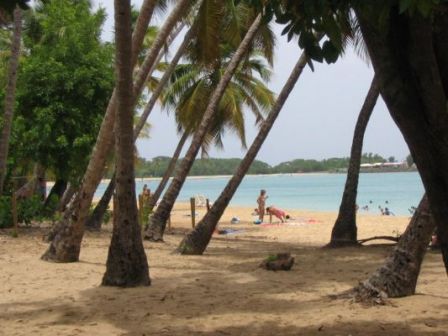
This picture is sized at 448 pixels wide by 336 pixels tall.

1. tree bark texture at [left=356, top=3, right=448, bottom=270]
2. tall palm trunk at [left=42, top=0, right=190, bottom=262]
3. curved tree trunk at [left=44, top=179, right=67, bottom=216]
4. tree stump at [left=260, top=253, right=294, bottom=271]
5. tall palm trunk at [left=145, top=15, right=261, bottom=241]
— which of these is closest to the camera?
tree bark texture at [left=356, top=3, right=448, bottom=270]

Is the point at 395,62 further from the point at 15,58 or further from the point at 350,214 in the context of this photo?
the point at 15,58

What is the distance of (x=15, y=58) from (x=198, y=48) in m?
4.51

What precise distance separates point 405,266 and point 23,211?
36.6 ft

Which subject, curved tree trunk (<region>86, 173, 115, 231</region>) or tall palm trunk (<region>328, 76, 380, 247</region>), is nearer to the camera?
tall palm trunk (<region>328, 76, 380, 247</region>)

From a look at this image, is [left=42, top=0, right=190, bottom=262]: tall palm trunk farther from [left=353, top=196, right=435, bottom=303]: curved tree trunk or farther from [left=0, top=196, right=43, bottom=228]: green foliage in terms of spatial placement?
[left=0, top=196, right=43, bottom=228]: green foliage

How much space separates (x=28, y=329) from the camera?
5348 millimetres

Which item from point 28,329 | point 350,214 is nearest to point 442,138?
point 28,329

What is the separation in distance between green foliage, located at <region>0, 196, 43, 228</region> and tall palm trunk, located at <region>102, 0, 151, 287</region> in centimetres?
812

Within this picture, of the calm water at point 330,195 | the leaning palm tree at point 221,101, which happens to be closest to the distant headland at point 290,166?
the calm water at point 330,195

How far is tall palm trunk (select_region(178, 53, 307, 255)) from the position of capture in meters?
11.2

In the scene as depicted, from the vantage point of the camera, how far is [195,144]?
1223cm

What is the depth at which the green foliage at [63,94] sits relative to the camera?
14.3m

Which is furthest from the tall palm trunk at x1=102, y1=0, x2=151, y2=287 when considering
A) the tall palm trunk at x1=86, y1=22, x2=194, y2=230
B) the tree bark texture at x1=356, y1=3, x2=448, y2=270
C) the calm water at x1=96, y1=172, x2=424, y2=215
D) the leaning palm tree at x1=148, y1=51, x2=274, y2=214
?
the calm water at x1=96, y1=172, x2=424, y2=215

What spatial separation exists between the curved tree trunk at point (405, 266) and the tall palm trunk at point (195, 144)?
6.07 meters
